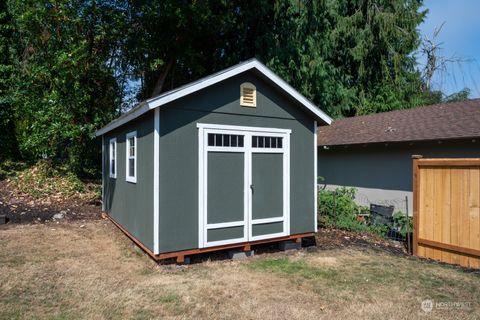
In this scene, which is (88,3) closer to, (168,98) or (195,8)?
(195,8)

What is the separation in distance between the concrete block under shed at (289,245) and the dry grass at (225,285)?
0.85 feet

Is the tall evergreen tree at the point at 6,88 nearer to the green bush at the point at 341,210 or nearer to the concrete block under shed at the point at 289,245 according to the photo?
the green bush at the point at 341,210

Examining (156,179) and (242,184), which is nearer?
(156,179)

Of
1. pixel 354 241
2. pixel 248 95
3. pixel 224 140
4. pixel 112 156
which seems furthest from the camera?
pixel 112 156

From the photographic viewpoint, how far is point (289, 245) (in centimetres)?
724

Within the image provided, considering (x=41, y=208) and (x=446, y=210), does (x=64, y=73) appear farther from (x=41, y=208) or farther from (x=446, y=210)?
(x=446, y=210)

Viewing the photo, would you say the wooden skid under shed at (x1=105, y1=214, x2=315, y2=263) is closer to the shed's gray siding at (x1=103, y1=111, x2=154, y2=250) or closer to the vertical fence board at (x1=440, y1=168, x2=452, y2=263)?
the shed's gray siding at (x1=103, y1=111, x2=154, y2=250)

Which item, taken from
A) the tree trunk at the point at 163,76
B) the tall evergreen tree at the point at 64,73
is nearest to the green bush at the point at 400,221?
the tall evergreen tree at the point at 64,73

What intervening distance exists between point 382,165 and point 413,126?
4.47ft

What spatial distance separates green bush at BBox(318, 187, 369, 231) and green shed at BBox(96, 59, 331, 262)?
1980mm

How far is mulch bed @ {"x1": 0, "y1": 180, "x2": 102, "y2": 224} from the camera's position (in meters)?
9.88

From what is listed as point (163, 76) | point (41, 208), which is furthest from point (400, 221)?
point (163, 76)

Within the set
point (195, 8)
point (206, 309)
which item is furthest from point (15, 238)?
point (195, 8)

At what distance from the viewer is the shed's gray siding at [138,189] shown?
6066 millimetres
